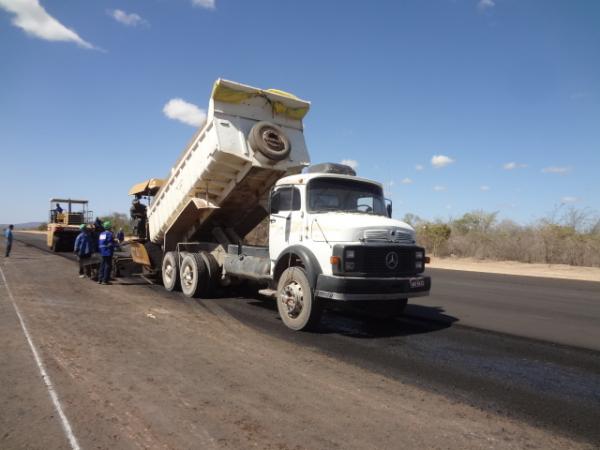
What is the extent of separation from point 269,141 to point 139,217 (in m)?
5.32

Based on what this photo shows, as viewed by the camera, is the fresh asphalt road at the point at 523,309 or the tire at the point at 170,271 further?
the tire at the point at 170,271

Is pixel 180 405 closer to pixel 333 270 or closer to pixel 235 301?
pixel 333 270

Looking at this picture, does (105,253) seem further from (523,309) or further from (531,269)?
(531,269)

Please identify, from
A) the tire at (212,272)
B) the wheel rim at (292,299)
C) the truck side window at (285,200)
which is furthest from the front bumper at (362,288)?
the tire at (212,272)

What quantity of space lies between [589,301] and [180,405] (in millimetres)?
11010

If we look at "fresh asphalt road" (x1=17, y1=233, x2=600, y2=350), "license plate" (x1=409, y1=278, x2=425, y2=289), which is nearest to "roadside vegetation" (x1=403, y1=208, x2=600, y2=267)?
"fresh asphalt road" (x1=17, y1=233, x2=600, y2=350)

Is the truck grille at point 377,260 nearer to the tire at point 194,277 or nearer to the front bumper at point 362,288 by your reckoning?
the front bumper at point 362,288

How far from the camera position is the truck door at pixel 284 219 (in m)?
7.57

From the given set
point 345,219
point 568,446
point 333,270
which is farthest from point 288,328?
point 568,446

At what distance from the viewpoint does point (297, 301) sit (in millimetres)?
7059

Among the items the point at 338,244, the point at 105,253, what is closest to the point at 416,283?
the point at 338,244

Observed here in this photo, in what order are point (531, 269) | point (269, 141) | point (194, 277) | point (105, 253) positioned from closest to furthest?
point (269, 141) → point (194, 277) → point (105, 253) → point (531, 269)

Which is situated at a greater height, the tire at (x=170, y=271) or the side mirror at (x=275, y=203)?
the side mirror at (x=275, y=203)

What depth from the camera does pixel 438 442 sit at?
3449 millimetres
